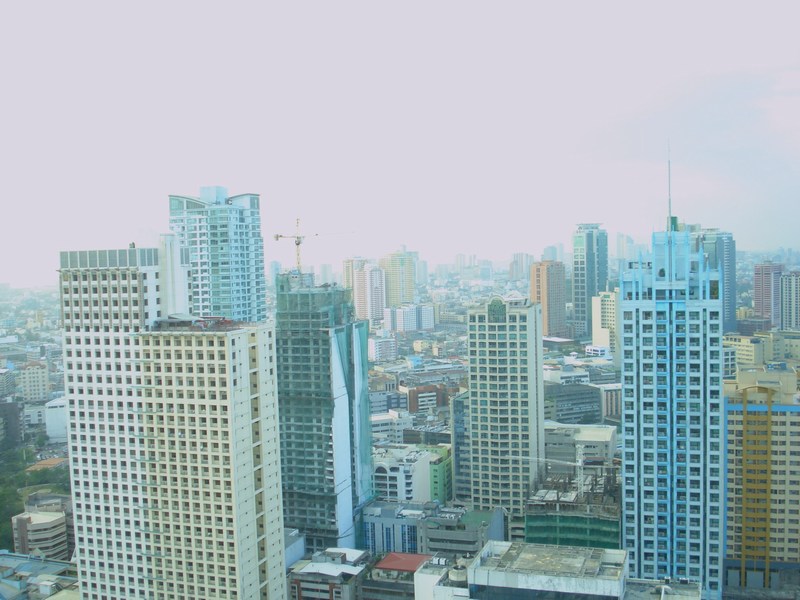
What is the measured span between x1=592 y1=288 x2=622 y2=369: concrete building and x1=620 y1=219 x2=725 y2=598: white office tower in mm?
19959

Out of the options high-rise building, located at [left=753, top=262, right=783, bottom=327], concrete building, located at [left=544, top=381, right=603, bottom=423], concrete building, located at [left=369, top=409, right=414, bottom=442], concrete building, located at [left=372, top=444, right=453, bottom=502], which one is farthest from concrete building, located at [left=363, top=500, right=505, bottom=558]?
high-rise building, located at [left=753, top=262, right=783, bottom=327]

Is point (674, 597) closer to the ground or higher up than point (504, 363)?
closer to the ground

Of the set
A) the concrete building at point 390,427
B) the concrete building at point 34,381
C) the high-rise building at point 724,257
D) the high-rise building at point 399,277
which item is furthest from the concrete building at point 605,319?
the concrete building at point 34,381

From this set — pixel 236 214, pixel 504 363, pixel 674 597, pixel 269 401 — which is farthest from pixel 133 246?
pixel 236 214

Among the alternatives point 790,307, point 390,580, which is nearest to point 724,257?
point 790,307

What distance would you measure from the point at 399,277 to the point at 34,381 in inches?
758

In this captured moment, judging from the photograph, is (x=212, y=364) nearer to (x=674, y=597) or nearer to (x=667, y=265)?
(x=674, y=597)

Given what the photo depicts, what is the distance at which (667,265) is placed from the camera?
991 centimetres

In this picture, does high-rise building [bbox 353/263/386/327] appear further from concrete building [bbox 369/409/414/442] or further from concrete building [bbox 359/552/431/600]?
concrete building [bbox 359/552/431/600]

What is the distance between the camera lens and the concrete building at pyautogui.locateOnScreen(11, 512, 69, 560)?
41.3ft

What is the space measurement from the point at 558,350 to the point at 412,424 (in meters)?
11.5

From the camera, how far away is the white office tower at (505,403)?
13555 mm

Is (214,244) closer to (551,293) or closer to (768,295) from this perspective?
(768,295)

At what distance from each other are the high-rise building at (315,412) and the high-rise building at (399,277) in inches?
Result: 866
